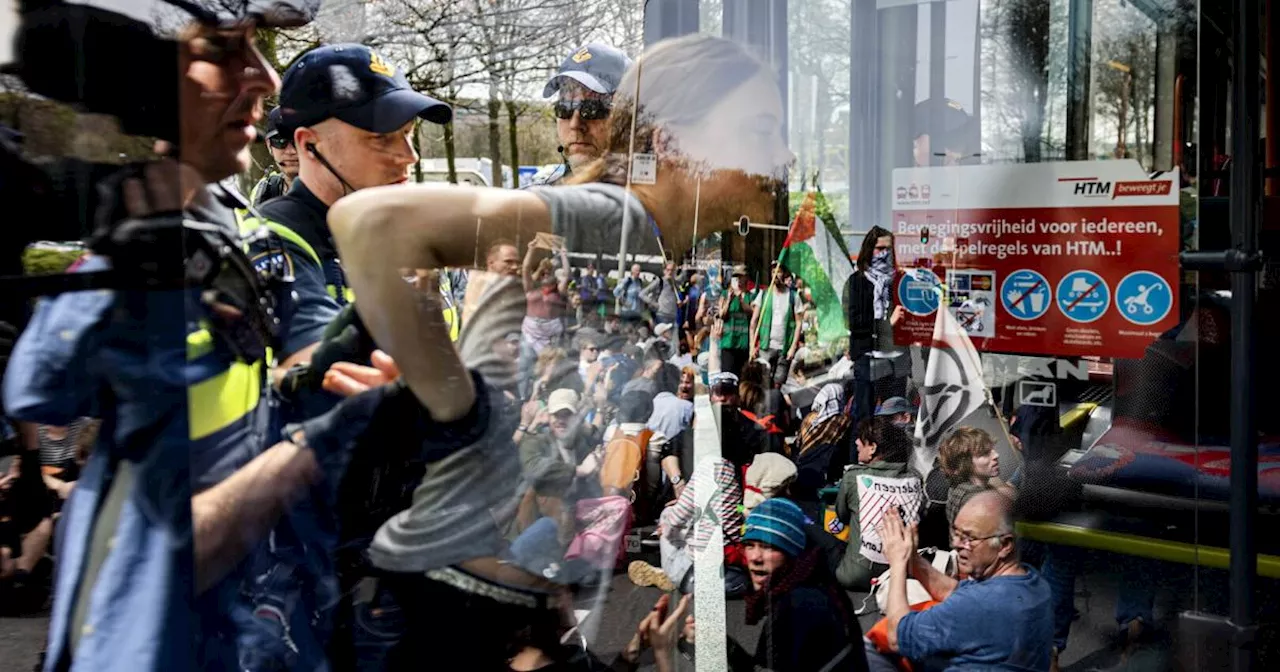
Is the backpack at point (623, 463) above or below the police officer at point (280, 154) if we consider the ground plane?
below

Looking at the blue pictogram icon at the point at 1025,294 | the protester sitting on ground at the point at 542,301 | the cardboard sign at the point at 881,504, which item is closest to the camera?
the protester sitting on ground at the point at 542,301

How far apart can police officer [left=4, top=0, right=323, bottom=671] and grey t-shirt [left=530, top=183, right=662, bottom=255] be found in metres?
0.40

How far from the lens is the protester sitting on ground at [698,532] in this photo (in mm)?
1842

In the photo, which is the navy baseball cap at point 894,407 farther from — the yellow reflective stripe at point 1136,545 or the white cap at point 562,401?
the white cap at point 562,401

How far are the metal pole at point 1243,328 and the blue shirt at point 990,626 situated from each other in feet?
1.16

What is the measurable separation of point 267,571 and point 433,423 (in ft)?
1.01

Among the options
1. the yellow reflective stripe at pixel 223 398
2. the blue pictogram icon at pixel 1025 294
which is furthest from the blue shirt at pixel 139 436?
the blue pictogram icon at pixel 1025 294

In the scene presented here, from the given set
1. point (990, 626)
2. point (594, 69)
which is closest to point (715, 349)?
point (594, 69)

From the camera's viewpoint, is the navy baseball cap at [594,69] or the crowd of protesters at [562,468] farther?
the navy baseball cap at [594,69]

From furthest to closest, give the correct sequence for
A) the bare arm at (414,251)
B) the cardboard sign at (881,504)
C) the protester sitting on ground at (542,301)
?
the cardboard sign at (881,504) → the protester sitting on ground at (542,301) → the bare arm at (414,251)

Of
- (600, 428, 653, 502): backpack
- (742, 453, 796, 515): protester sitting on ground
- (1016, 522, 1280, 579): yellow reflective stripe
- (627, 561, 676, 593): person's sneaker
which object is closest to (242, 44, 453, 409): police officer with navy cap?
(600, 428, 653, 502): backpack

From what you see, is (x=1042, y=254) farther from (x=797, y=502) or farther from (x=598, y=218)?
(x=598, y=218)

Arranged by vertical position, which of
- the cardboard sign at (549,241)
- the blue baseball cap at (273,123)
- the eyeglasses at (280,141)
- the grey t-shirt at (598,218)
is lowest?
the cardboard sign at (549,241)

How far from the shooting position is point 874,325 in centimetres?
205
